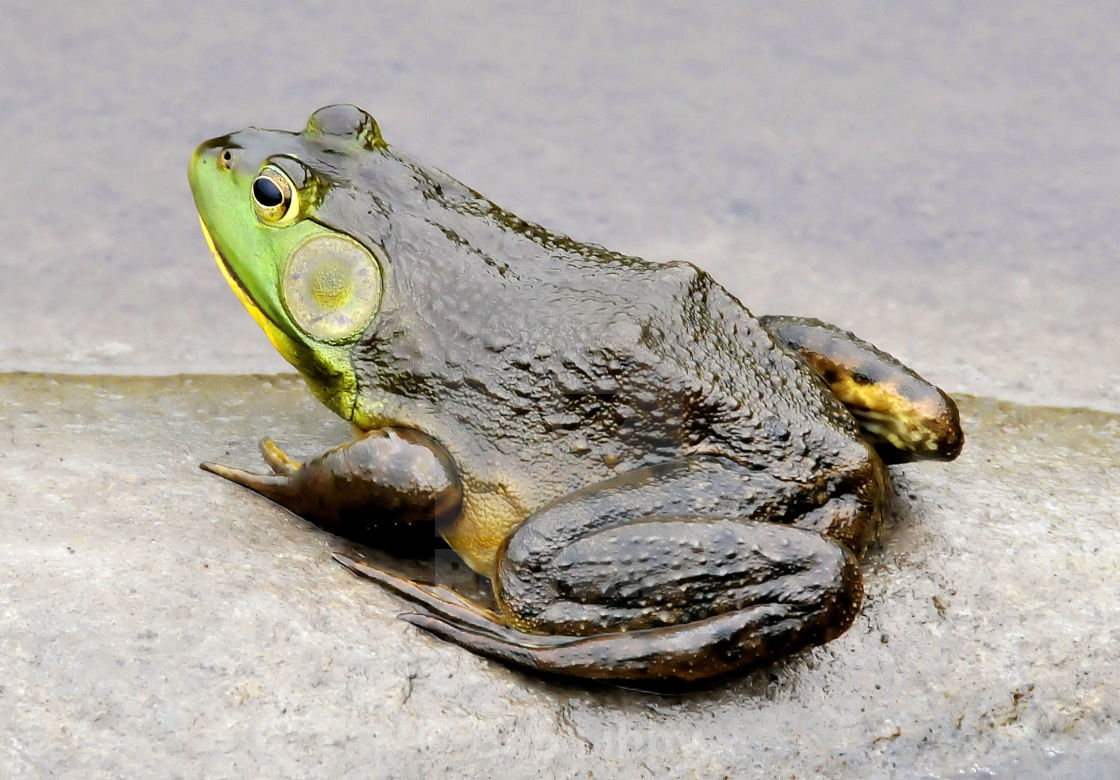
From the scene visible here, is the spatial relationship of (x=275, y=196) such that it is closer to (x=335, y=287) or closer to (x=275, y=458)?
(x=335, y=287)

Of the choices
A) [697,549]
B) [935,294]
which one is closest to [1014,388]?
[935,294]

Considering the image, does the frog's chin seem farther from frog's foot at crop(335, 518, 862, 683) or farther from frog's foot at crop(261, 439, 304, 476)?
frog's foot at crop(335, 518, 862, 683)

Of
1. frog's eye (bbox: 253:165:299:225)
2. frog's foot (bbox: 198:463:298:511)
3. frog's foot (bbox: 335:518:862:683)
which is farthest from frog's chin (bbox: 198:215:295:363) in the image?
frog's foot (bbox: 335:518:862:683)

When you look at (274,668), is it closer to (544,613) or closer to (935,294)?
(544,613)

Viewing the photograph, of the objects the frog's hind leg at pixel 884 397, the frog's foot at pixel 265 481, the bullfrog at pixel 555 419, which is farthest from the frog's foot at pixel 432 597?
the frog's hind leg at pixel 884 397

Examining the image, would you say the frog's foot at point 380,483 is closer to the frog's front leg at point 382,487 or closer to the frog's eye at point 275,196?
the frog's front leg at point 382,487

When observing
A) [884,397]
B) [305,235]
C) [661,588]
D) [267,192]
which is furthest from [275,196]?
[884,397]
